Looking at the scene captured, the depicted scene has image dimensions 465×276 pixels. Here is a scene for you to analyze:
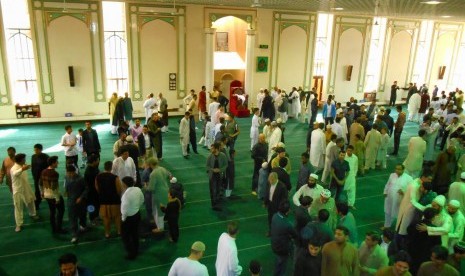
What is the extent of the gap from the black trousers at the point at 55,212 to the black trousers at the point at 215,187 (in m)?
2.72

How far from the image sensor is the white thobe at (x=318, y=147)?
9070 mm

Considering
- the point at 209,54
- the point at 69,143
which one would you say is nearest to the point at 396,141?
the point at 209,54

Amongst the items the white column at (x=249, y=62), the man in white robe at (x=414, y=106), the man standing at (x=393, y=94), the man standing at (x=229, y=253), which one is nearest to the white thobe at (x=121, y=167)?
the man standing at (x=229, y=253)

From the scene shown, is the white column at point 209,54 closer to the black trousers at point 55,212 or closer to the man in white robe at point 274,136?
the man in white robe at point 274,136

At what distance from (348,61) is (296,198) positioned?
47.5ft

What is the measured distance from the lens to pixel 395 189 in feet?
21.7

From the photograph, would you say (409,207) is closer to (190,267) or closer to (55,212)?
(190,267)

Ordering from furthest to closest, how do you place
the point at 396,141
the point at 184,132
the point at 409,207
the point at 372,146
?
1. the point at 396,141
2. the point at 184,132
3. the point at 372,146
4. the point at 409,207

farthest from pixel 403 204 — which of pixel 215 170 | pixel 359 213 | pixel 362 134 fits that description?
pixel 362 134

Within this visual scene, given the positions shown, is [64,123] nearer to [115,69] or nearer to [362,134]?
[115,69]

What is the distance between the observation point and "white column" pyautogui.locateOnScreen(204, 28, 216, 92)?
1546cm

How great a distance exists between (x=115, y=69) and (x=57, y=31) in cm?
243

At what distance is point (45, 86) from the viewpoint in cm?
1371

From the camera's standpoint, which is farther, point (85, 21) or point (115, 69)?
point (115, 69)
